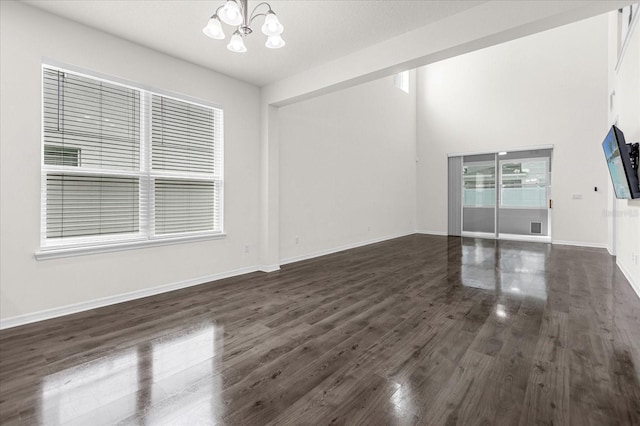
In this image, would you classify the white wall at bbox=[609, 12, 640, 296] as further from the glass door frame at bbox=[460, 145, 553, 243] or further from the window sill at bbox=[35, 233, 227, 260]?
the window sill at bbox=[35, 233, 227, 260]

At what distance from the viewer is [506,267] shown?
17.1ft

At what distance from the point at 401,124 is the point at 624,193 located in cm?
603

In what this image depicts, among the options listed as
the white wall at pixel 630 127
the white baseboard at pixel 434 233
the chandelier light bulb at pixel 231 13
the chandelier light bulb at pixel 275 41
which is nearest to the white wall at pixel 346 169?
the white baseboard at pixel 434 233

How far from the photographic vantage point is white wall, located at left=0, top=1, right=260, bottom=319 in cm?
285

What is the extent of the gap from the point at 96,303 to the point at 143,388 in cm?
196

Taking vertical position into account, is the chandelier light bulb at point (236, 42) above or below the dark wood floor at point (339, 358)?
above

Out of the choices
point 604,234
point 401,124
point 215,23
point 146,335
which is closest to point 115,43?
point 215,23

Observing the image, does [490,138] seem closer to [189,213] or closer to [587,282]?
[587,282]

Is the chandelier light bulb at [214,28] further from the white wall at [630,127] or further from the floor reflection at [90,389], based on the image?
the white wall at [630,127]

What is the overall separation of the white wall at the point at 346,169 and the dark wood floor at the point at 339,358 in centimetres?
208

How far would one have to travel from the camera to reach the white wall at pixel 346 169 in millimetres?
5688

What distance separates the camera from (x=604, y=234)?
23.4 ft

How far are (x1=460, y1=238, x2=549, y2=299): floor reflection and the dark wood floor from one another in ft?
0.25

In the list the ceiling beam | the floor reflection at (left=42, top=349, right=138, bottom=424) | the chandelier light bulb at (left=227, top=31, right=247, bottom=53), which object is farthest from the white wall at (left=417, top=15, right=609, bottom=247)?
the floor reflection at (left=42, top=349, right=138, bottom=424)
